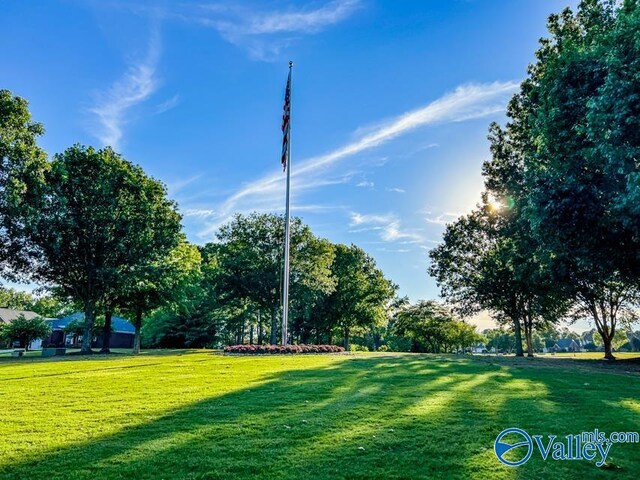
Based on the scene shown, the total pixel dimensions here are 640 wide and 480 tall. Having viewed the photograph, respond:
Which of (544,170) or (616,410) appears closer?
(616,410)

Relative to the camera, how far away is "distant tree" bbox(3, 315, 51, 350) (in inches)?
1597

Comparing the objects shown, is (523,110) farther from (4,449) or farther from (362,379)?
(4,449)

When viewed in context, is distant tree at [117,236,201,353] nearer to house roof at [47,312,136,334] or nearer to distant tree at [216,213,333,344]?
distant tree at [216,213,333,344]

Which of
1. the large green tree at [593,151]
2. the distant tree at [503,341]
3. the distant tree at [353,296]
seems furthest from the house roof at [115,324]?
the distant tree at [503,341]

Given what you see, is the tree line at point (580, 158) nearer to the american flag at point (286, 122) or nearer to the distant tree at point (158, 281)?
the american flag at point (286, 122)

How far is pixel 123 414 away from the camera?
6742 mm

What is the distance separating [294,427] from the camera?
5.91 m

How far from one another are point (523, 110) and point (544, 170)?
31.6 feet

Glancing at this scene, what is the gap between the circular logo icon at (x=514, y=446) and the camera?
15.5ft

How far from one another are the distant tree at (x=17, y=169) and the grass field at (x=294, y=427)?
20.3 m

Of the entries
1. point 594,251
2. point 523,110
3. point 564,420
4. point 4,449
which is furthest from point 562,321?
point 4,449

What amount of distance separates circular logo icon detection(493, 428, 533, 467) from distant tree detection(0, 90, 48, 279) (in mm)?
28446

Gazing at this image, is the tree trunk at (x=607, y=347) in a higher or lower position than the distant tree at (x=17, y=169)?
lower

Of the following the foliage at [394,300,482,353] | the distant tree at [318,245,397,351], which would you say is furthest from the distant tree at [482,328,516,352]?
the distant tree at [318,245,397,351]
